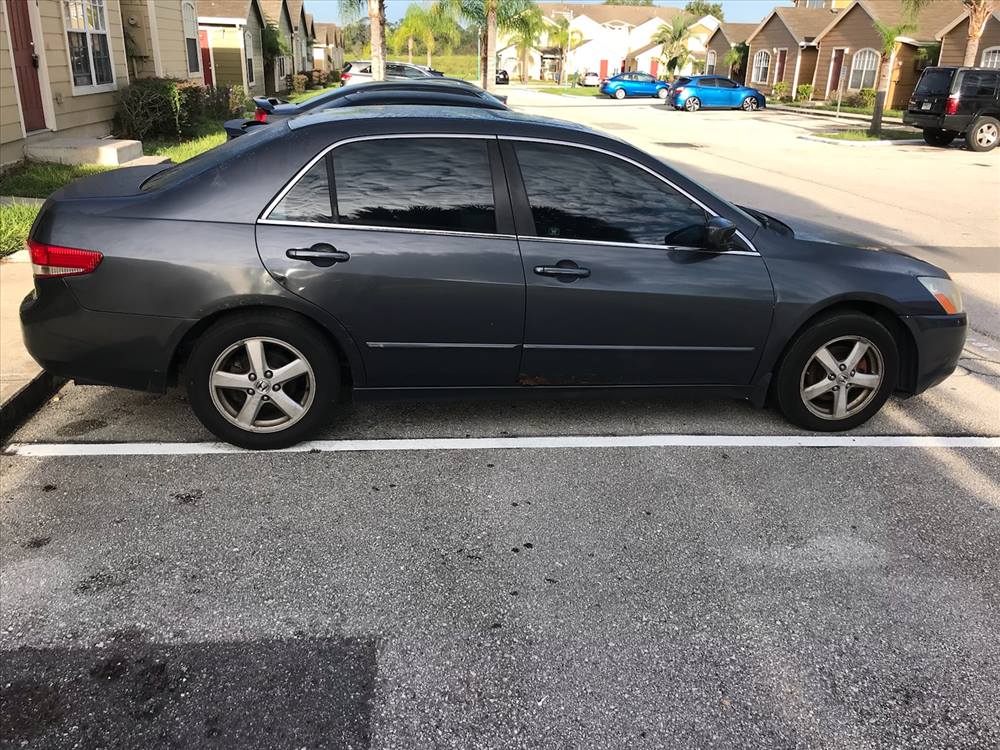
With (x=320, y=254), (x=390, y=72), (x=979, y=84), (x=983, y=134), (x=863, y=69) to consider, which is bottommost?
(x=983, y=134)

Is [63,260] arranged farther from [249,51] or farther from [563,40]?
[563,40]

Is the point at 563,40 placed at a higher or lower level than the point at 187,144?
higher

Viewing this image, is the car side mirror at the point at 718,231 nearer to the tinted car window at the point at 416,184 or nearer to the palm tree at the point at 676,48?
the tinted car window at the point at 416,184

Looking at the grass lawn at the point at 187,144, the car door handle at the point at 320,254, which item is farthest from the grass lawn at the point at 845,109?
the car door handle at the point at 320,254

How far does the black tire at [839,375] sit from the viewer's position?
4371mm

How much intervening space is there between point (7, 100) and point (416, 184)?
982 cm

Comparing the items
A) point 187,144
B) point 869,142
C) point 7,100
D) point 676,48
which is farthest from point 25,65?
point 676,48

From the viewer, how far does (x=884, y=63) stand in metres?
35.9

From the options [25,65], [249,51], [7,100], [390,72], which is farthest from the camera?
[249,51]

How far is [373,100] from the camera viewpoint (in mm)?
8805

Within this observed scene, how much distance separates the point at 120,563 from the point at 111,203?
174cm

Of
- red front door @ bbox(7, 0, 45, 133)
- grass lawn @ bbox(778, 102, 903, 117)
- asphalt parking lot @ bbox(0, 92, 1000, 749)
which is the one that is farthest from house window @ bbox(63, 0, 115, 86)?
grass lawn @ bbox(778, 102, 903, 117)

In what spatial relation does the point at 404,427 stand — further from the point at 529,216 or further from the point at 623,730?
the point at 623,730

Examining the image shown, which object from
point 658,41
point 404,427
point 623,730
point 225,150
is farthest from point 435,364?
point 658,41
